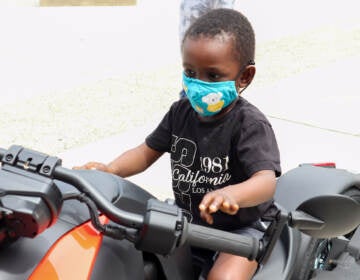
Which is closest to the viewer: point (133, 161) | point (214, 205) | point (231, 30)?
point (214, 205)

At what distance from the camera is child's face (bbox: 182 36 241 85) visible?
1.89m

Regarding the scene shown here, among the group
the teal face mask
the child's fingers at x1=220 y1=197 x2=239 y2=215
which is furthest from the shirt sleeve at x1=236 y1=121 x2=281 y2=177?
the child's fingers at x1=220 y1=197 x2=239 y2=215

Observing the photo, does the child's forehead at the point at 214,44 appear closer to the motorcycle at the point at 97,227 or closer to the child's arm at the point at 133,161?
the child's arm at the point at 133,161

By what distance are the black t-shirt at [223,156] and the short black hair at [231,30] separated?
0.18 meters

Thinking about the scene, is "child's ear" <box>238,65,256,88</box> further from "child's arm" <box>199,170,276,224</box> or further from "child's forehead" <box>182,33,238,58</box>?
"child's arm" <box>199,170,276,224</box>

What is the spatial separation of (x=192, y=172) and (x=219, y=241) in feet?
2.50

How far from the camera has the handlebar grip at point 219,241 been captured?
1.22 metres

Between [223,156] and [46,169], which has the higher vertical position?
[46,169]

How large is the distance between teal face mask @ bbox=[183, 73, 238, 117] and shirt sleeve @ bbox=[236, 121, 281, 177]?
0.13 metres

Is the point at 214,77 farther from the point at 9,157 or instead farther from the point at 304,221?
the point at 9,157

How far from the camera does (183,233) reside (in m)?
1.19

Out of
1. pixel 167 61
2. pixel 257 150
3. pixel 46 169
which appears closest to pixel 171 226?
pixel 46 169

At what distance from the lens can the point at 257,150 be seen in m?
1.87

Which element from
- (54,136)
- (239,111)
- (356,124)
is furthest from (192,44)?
(356,124)
